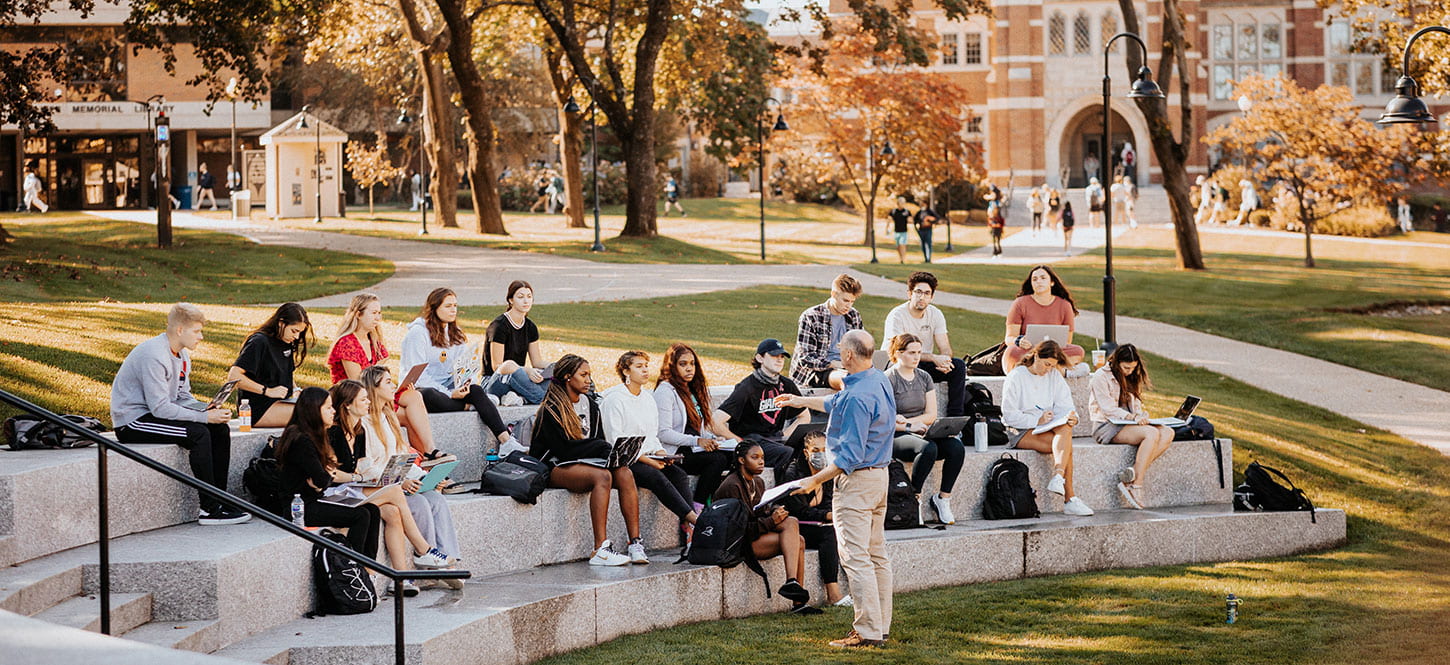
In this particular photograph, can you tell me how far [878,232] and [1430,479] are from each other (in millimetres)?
34879

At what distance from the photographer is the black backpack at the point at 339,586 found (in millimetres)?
8773

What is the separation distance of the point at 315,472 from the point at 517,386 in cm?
342

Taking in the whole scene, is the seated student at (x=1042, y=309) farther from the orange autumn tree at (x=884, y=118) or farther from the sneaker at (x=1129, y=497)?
the orange autumn tree at (x=884, y=118)

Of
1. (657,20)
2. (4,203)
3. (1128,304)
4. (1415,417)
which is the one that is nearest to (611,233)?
(657,20)

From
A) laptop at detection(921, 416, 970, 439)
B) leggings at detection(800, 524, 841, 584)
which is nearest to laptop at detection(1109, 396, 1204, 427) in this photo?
laptop at detection(921, 416, 970, 439)

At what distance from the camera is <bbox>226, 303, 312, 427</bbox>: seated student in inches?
419

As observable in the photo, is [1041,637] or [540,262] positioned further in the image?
[540,262]

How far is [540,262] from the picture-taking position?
3022 centimetres

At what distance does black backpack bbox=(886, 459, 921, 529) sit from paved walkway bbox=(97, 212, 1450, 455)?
780 centimetres

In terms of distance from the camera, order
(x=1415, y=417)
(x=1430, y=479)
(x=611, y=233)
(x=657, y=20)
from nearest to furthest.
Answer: (x=1430, y=479) < (x=1415, y=417) < (x=657, y=20) < (x=611, y=233)

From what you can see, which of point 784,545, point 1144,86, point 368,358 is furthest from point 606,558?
point 1144,86

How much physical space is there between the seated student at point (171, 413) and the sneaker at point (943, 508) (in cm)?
548

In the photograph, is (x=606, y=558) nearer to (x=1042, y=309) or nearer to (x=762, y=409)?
(x=762, y=409)

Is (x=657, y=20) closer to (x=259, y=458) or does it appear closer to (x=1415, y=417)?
(x=1415, y=417)
